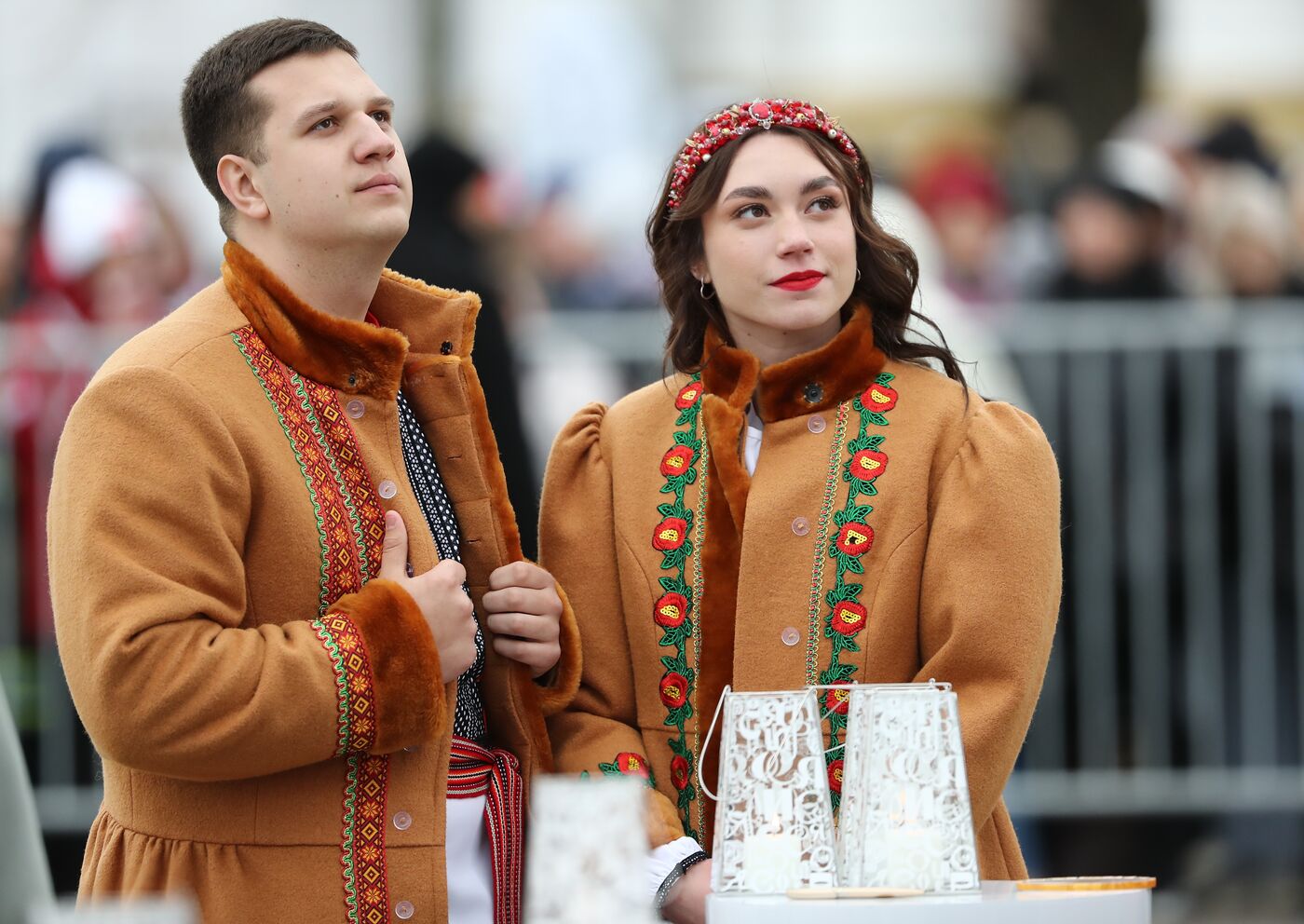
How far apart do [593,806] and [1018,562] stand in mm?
1073

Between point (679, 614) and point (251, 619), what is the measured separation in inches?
29.2

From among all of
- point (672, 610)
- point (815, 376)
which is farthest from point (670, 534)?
point (815, 376)

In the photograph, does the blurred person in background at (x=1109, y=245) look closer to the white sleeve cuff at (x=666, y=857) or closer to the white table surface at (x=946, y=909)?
the white sleeve cuff at (x=666, y=857)

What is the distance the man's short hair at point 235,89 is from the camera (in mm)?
3488

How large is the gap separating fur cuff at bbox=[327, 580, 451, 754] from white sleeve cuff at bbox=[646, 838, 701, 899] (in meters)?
0.41

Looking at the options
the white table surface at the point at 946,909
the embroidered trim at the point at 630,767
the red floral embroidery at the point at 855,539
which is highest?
the red floral embroidery at the point at 855,539

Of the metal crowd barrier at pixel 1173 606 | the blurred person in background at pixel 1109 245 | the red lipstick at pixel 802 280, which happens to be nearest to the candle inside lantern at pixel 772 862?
the red lipstick at pixel 802 280

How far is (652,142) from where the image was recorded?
1408 cm

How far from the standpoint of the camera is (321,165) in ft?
11.4

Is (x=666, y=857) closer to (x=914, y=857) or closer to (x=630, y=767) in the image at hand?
(x=630, y=767)

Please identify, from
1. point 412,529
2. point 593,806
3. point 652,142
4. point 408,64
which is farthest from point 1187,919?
point 408,64

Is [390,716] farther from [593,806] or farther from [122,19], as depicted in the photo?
[122,19]

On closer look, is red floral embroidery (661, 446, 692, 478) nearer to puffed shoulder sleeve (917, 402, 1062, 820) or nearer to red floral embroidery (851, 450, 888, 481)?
red floral embroidery (851, 450, 888, 481)

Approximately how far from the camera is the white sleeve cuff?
338cm
